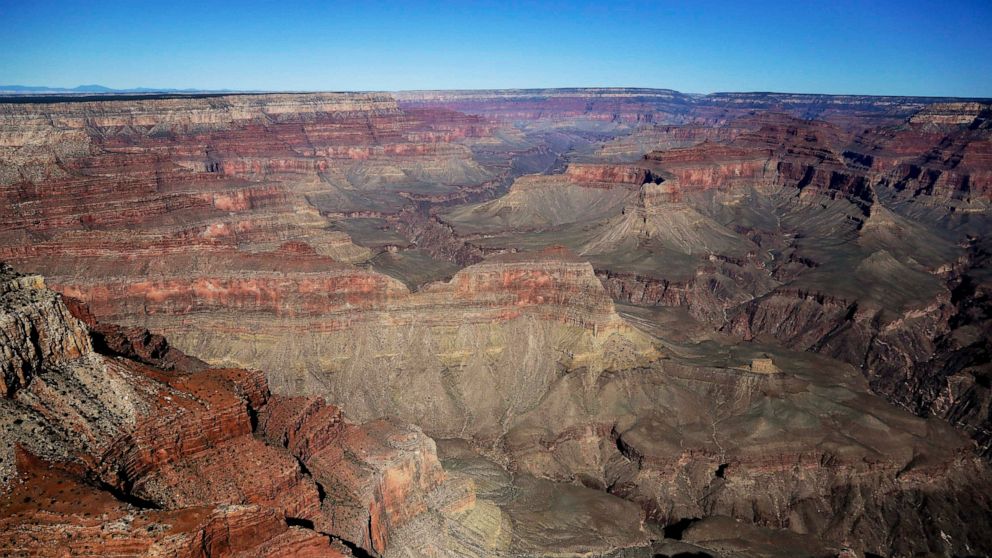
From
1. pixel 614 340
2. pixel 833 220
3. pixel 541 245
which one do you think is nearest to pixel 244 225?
pixel 541 245

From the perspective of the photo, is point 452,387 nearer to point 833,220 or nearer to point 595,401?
point 595,401

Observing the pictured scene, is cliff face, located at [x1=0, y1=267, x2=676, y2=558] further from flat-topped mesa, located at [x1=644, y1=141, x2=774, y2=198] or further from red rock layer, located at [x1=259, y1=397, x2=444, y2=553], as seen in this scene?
flat-topped mesa, located at [x1=644, y1=141, x2=774, y2=198]

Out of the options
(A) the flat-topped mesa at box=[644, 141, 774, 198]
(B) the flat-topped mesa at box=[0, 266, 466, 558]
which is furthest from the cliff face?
(A) the flat-topped mesa at box=[644, 141, 774, 198]

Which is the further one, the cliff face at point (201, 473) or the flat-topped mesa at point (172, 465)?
the cliff face at point (201, 473)

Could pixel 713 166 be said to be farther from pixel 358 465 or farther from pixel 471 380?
pixel 358 465

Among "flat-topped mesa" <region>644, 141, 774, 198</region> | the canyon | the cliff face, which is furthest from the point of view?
"flat-topped mesa" <region>644, 141, 774, 198</region>

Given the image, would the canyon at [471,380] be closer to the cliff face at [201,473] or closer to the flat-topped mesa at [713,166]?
the cliff face at [201,473]

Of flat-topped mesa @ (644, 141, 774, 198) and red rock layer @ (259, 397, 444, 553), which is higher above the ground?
flat-topped mesa @ (644, 141, 774, 198)

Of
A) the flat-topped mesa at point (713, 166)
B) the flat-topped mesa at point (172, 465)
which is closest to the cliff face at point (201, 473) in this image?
the flat-topped mesa at point (172, 465)

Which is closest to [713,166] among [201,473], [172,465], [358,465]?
[358,465]

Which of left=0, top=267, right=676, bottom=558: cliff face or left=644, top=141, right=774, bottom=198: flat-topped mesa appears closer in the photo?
left=0, top=267, right=676, bottom=558: cliff face
